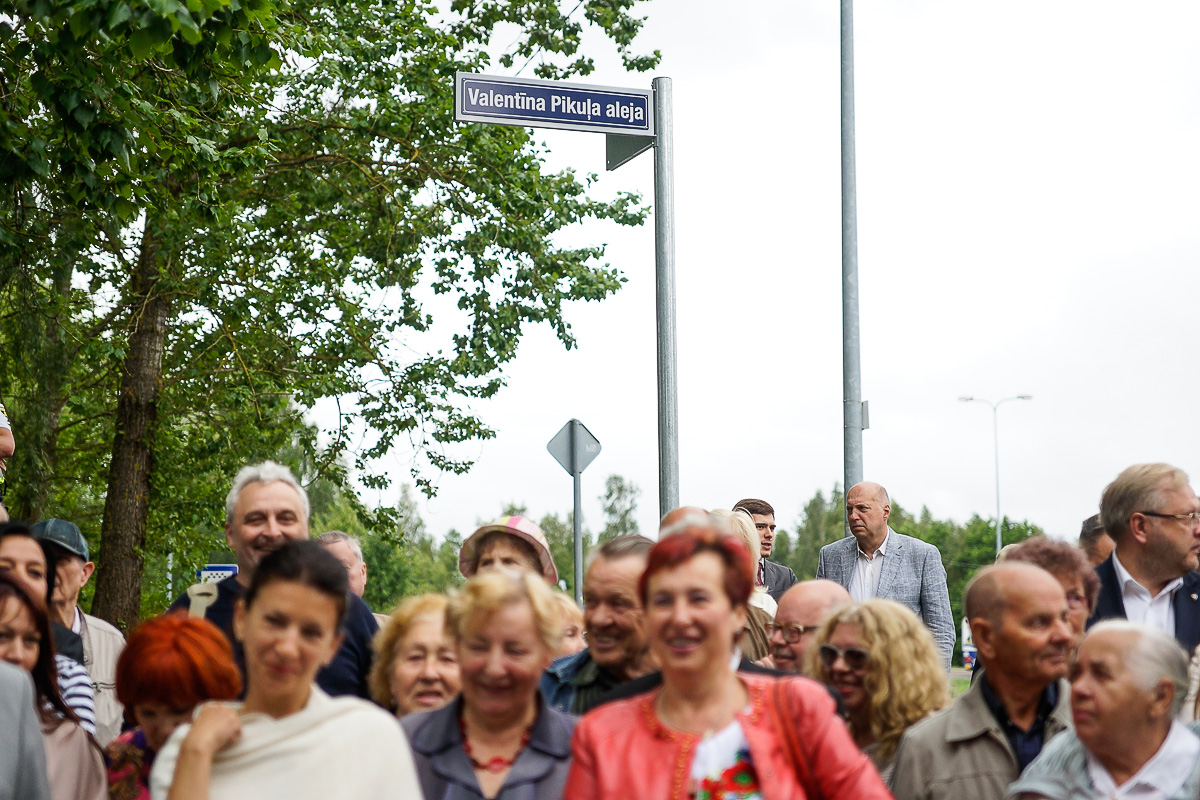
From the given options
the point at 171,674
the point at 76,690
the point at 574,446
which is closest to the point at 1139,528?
the point at 171,674

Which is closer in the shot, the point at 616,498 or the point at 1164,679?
the point at 1164,679

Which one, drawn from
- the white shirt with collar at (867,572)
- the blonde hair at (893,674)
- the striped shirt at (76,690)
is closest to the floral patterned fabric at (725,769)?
the blonde hair at (893,674)

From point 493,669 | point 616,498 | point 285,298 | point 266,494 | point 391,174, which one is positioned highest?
point 391,174

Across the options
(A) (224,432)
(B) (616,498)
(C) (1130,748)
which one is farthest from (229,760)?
(B) (616,498)

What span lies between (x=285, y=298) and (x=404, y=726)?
1310 cm

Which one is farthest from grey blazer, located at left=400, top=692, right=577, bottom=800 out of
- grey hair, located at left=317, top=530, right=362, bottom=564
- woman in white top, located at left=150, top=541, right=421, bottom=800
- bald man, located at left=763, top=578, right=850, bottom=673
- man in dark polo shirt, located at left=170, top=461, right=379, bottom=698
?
grey hair, located at left=317, top=530, right=362, bottom=564

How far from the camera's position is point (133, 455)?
16781 millimetres

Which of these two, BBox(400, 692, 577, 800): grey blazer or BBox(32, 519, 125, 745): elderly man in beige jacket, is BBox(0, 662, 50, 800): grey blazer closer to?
BBox(400, 692, 577, 800): grey blazer

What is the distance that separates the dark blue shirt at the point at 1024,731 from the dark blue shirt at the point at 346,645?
209cm

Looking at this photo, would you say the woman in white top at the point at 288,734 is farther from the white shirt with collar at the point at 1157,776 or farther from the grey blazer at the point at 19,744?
the white shirt with collar at the point at 1157,776

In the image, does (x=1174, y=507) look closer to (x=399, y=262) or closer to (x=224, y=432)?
(x=399, y=262)

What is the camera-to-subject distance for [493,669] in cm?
358

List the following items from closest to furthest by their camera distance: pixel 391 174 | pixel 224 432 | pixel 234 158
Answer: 1. pixel 234 158
2. pixel 391 174
3. pixel 224 432

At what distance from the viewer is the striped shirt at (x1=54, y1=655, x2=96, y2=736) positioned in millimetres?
4496
